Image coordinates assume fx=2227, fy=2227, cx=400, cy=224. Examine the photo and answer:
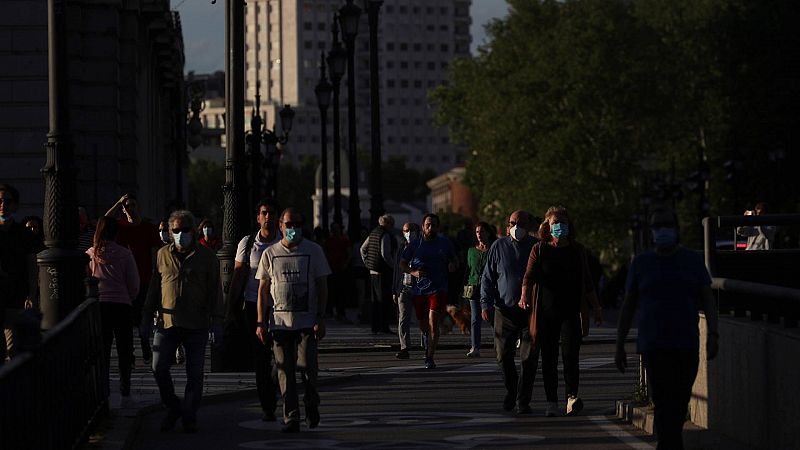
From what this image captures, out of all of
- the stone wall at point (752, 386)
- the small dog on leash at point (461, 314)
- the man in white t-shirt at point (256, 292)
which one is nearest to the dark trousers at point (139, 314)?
the man in white t-shirt at point (256, 292)

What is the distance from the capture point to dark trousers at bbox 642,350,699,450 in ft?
44.1

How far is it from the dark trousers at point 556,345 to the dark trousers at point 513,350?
0.39 feet

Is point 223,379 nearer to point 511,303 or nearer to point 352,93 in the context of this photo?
point 511,303

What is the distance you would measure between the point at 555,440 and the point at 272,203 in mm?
3563

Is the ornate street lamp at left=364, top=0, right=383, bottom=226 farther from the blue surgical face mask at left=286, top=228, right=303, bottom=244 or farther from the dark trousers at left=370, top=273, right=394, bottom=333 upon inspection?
the blue surgical face mask at left=286, top=228, right=303, bottom=244

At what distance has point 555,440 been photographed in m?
16.2

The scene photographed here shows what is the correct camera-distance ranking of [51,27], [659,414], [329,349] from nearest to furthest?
[659,414] < [51,27] < [329,349]

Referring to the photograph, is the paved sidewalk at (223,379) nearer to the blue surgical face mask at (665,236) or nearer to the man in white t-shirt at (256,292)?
the man in white t-shirt at (256,292)

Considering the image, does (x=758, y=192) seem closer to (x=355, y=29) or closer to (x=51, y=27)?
(x=355, y=29)

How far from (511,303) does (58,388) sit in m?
6.86

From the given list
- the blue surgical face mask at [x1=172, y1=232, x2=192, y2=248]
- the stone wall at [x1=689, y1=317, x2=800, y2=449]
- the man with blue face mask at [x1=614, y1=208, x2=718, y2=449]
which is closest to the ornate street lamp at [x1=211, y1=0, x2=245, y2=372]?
the blue surgical face mask at [x1=172, y1=232, x2=192, y2=248]

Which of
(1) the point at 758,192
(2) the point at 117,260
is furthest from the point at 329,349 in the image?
(1) the point at 758,192

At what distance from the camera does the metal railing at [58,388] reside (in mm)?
10531

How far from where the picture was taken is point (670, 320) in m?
13.5
